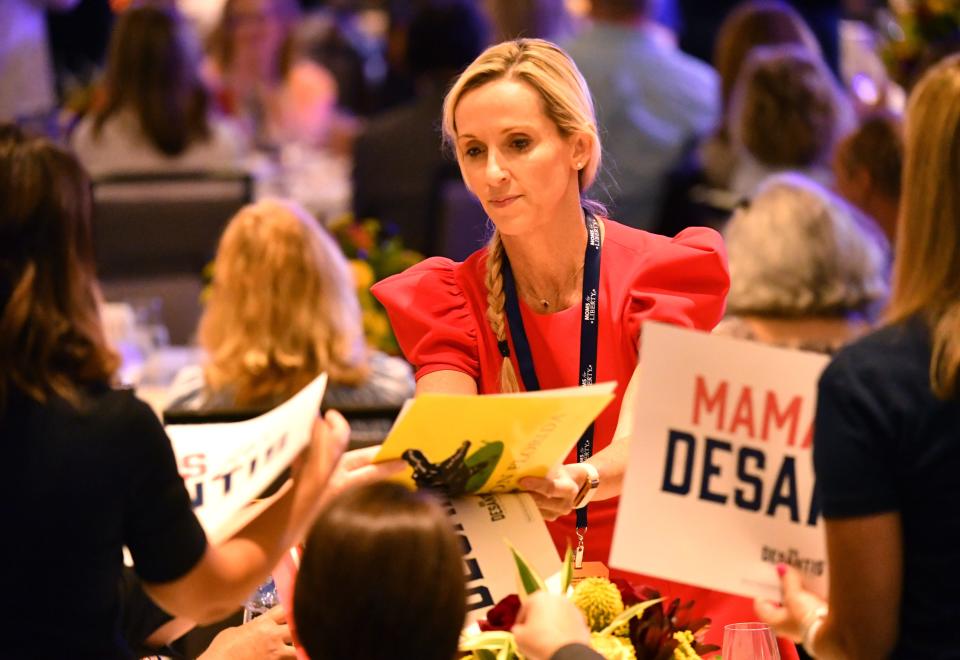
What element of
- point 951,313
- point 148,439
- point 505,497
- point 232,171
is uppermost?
point 951,313

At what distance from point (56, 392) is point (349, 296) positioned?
2.12m

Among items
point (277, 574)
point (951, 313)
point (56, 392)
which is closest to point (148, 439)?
point (56, 392)

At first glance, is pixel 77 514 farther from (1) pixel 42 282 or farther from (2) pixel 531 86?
(2) pixel 531 86

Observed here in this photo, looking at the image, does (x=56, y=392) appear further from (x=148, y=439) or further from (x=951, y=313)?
(x=951, y=313)

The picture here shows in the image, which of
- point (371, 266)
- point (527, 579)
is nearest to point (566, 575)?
point (527, 579)

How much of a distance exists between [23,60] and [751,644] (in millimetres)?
5219

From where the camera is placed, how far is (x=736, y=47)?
6.08m

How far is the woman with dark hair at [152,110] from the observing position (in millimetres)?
6086

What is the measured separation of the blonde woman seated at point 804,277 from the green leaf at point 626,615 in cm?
207

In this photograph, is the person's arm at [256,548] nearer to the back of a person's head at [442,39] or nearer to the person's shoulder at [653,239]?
the person's shoulder at [653,239]

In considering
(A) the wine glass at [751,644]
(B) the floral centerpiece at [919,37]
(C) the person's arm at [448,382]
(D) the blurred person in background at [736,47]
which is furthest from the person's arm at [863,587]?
(D) the blurred person in background at [736,47]

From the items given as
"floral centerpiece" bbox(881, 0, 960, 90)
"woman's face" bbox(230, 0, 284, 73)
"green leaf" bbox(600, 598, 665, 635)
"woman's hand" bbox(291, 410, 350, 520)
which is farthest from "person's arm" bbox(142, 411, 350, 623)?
"woman's face" bbox(230, 0, 284, 73)

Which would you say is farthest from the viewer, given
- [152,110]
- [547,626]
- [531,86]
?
[152,110]

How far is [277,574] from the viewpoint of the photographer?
7.36ft
